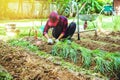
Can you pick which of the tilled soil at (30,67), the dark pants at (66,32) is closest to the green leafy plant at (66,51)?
the tilled soil at (30,67)

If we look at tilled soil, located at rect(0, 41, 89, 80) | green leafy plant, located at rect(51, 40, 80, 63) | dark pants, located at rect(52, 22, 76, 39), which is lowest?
tilled soil, located at rect(0, 41, 89, 80)

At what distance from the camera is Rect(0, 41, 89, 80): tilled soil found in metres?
4.89

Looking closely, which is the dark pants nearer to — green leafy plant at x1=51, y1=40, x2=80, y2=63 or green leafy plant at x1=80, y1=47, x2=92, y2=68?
green leafy plant at x1=51, y1=40, x2=80, y2=63

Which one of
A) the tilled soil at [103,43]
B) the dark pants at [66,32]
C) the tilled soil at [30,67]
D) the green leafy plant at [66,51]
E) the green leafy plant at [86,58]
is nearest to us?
the tilled soil at [30,67]

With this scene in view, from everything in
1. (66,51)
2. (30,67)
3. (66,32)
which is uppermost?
(66,32)

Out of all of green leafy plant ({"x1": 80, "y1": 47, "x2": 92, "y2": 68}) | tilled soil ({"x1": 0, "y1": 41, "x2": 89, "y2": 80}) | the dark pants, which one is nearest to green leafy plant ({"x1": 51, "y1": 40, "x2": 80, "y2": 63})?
green leafy plant ({"x1": 80, "y1": 47, "x2": 92, "y2": 68})

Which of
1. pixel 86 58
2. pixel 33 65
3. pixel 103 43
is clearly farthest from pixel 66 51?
pixel 103 43

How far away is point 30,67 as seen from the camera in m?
5.45

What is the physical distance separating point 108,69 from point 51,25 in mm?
2448

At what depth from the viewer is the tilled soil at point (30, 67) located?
4.89m

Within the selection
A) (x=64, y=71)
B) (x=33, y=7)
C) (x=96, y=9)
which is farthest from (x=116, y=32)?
(x=96, y=9)

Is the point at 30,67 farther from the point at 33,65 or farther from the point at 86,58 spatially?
the point at 86,58

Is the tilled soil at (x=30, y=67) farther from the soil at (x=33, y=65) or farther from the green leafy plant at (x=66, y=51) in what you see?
the green leafy plant at (x=66, y=51)

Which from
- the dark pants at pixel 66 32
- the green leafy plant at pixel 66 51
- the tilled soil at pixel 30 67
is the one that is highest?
the dark pants at pixel 66 32
